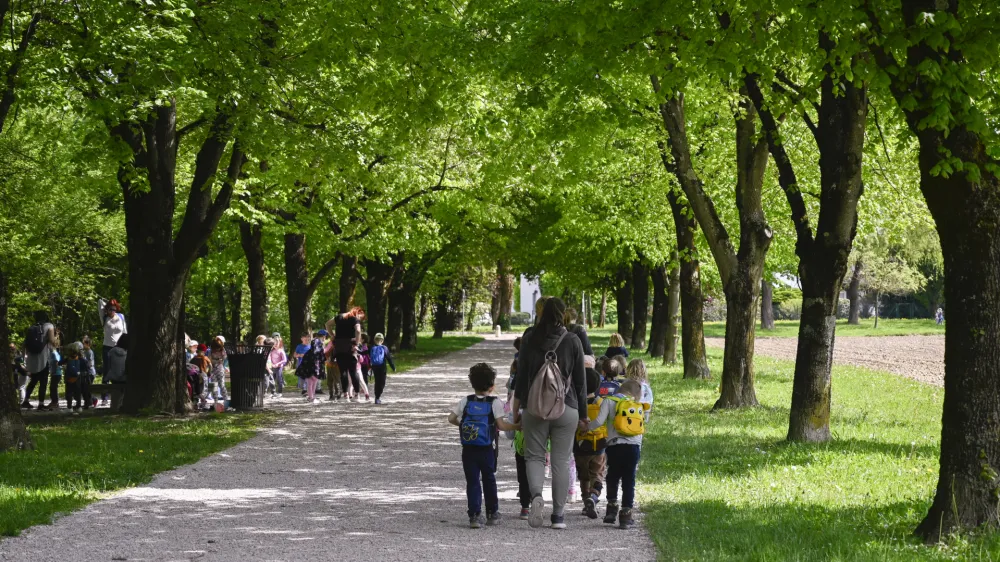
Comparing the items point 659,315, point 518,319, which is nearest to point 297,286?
point 659,315

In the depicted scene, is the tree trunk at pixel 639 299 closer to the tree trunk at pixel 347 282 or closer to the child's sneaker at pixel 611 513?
the tree trunk at pixel 347 282

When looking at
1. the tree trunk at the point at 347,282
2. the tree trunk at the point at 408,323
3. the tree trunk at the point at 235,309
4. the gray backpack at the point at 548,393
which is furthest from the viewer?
the tree trunk at the point at 235,309

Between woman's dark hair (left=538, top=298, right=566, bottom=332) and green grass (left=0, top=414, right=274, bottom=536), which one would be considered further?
green grass (left=0, top=414, right=274, bottom=536)

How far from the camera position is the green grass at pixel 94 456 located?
29.4 feet

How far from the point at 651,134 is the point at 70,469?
43.4 ft

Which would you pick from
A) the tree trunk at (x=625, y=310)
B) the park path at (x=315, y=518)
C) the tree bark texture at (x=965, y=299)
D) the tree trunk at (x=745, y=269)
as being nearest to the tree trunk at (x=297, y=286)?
the tree trunk at (x=745, y=269)

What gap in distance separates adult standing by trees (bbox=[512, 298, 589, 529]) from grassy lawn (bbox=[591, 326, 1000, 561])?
2.71 ft

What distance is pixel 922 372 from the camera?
28703 mm

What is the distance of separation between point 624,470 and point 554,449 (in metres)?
0.56

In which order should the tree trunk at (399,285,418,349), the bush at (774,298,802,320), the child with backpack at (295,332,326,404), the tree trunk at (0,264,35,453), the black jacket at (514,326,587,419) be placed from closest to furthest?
the black jacket at (514,326,587,419) < the tree trunk at (0,264,35,453) < the child with backpack at (295,332,326,404) < the tree trunk at (399,285,418,349) < the bush at (774,298,802,320)

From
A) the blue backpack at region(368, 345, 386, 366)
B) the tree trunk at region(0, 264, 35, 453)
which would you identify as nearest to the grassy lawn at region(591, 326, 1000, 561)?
the blue backpack at region(368, 345, 386, 366)

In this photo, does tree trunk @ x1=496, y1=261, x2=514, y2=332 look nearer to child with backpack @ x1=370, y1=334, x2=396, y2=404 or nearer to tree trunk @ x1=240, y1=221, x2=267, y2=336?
tree trunk @ x1=240, y1=221, x2=267, y2=336

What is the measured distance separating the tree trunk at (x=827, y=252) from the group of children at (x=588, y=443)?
512 centimetres

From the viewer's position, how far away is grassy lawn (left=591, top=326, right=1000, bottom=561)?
23.3ft
